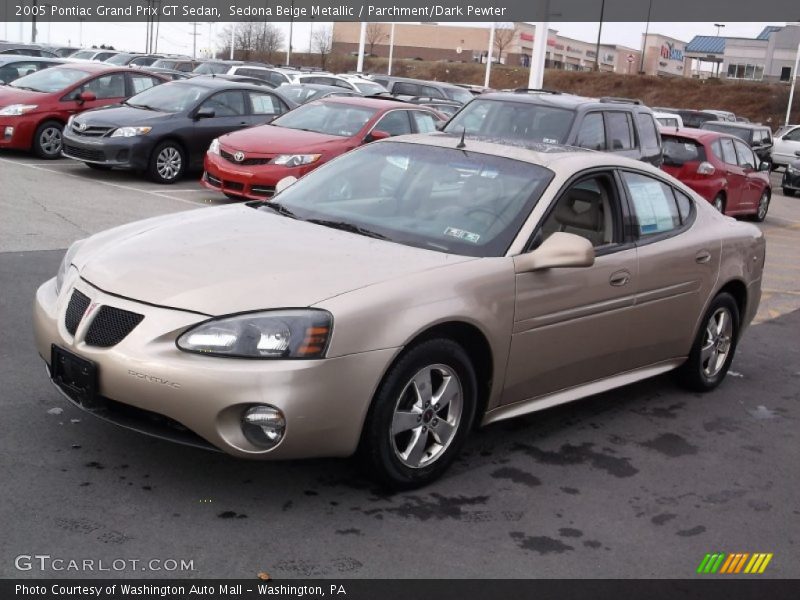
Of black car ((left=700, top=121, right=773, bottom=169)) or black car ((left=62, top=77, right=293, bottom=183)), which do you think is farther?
black car ((left=700, top=121, right=773, bottom=169))

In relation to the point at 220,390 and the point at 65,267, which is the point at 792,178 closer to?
the point at 65,267

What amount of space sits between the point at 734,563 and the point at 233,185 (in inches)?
389

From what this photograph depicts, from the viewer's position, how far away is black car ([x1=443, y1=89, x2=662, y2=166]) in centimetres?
1272

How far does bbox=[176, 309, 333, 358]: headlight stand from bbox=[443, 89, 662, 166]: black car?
27.4 ft

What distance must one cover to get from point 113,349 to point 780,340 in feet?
20.2

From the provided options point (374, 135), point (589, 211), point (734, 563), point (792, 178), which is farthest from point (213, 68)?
point (734, 563)

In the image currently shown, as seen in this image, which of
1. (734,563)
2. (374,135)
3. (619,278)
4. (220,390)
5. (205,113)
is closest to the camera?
(220,390)

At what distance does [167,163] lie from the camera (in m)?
15.1

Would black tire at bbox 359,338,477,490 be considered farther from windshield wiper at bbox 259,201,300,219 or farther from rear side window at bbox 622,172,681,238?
rear side window at bbox 622,172,681,238

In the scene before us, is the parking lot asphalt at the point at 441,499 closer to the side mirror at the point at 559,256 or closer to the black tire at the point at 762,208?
the side mirror at the point at 559,256

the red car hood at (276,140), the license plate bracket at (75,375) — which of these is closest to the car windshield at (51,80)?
the red car hood at (276,140)

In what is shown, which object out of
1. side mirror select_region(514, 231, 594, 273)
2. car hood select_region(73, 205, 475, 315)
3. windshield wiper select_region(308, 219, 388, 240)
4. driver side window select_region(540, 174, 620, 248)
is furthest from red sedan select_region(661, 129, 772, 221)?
car hood select_region(73, 205, 475, 315)

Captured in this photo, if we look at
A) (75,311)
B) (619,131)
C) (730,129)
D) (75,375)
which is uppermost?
(619,131)
